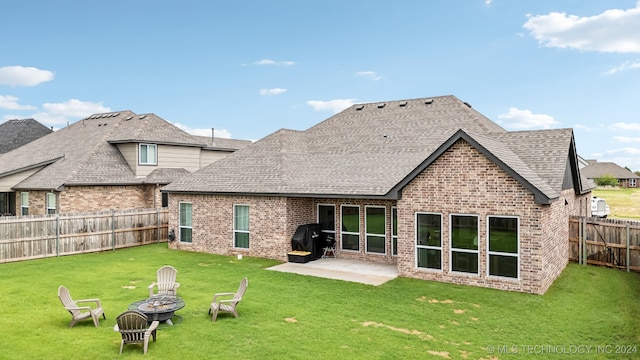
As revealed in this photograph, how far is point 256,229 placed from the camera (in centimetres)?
1780

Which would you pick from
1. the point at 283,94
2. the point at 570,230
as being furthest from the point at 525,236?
the point at 283,94

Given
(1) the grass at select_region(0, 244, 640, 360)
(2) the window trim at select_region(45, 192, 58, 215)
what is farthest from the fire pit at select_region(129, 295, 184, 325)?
(2) the window trim at select_region(45, 192, 58, 215)

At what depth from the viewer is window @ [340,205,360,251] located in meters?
17.1

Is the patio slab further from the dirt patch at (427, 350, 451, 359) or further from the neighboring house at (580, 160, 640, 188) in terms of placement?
the neighboring house at (580, 160, 640, 188)

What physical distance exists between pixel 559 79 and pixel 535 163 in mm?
7673

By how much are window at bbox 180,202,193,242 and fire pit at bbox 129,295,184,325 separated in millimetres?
10182

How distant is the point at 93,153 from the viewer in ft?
82.6

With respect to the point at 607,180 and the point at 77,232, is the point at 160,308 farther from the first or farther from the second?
the point at 607,180

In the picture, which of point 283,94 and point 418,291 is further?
point 283,94

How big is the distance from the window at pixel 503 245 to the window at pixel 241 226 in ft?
32.8

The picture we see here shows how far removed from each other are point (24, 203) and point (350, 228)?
20.2 meters

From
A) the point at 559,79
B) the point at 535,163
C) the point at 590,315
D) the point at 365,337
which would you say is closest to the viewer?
the point at 365,337

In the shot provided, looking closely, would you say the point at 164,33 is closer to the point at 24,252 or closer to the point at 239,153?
the point at 239,153

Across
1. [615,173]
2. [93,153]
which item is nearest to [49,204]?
[93,153]
